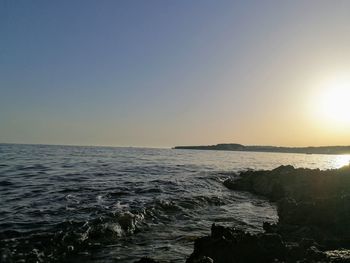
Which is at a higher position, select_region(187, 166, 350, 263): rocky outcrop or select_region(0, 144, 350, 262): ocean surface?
select_region(187, 166, 350, 263): rocky outcrop

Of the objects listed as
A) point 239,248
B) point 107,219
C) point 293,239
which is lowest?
point 107,219

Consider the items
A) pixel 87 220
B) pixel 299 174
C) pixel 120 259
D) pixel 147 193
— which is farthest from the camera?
pixel 299 174

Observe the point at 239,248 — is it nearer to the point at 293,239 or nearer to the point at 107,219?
the point at 293,239

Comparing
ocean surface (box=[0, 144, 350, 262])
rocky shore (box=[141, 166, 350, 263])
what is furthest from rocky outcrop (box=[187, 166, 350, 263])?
ocean surface (box=[0, 144, 350, 262])

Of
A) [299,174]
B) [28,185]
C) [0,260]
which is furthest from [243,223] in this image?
[28,185]

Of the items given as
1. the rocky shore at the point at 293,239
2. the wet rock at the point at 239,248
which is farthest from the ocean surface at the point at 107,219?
the rocky shore at the point at 293,239

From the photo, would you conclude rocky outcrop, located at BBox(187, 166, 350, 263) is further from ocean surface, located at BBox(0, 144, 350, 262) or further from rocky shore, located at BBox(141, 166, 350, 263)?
ocean surface, located at BBox(0, 144, 350, 262)

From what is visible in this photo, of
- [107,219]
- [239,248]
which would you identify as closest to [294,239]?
[239,248]

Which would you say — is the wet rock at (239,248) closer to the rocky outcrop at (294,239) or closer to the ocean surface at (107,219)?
the rocky outcrop at (294,239)

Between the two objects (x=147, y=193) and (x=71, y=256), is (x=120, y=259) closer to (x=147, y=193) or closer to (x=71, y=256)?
(x=71, y=256)

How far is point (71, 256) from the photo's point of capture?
35.7 feet

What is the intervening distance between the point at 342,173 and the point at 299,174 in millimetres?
4632

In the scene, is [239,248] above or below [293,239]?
above

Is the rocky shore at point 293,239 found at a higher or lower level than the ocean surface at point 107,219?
higher
